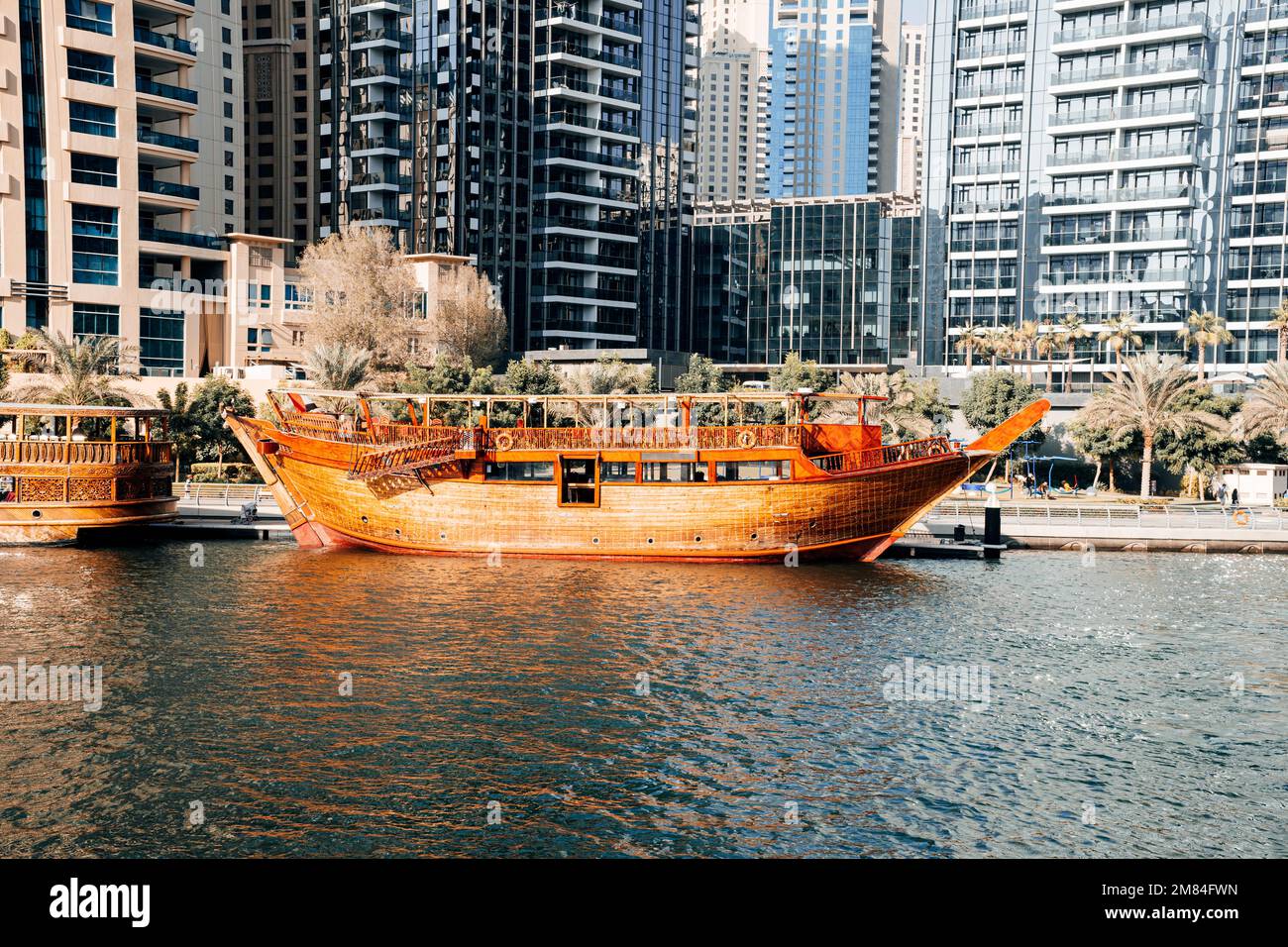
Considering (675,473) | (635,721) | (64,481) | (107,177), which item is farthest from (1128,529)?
(107,177)

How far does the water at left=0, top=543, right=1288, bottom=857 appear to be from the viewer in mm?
17531

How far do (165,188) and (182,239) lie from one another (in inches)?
151

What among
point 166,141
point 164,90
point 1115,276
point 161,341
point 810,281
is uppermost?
point 164,90

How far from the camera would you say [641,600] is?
115ft

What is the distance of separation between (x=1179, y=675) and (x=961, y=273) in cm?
8436

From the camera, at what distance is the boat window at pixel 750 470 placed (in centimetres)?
4275

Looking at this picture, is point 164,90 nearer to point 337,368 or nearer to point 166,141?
point 166,141

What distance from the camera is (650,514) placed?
140 feet

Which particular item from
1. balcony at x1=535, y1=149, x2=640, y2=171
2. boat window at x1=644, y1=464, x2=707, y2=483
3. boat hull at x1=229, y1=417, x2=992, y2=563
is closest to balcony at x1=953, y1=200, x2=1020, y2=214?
balcony at x1=535, y1=149, x2=640, y2=171

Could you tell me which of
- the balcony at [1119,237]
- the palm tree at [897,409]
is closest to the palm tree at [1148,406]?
the palm tree at [897,409]

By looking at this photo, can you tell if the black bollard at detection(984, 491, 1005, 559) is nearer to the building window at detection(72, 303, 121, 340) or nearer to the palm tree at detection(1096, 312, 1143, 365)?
the palm tree at detection(1096, 312, 1143, 365)

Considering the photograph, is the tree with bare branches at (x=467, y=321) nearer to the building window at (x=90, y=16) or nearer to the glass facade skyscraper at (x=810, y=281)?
the building window at (x=90, y=16)
